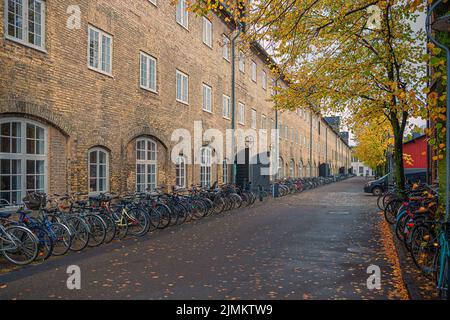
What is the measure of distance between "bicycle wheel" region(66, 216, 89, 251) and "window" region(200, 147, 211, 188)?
1107 cm

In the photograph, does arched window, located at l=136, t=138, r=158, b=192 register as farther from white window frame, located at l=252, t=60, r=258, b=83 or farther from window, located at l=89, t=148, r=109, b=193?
white window frame, located at l=252, t=60, r=258, b=83

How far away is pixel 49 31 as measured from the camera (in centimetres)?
1009

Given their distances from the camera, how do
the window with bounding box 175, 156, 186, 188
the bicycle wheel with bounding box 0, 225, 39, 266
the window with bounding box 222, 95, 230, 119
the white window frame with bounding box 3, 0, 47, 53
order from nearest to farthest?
1. the bicycle wheel with bounding box 0, 225, 39, 266
2. the white window frame with bounding box 3, 0, 47, 53
3. the window with bounding box 175, 156, 186, 188
4. the window with bounding box 222, 95, 230, 119

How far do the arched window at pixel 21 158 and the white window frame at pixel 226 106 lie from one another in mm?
13427

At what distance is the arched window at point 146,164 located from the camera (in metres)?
14.2

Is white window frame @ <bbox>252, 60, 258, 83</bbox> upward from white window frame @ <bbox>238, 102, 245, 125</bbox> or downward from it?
upward

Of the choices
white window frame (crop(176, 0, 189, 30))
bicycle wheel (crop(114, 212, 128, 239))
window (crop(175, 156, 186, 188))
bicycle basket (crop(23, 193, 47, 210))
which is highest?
white window frame (crop(176, 0, 189, 30))

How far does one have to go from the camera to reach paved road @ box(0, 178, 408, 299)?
18.2 ft

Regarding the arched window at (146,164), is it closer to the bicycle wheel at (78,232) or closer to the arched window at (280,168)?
the bicycle wheel at (78,232)

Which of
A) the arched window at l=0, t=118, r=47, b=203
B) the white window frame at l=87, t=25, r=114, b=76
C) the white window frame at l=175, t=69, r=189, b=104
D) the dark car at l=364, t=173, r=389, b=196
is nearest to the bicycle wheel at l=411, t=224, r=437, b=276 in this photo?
the arched window at l=0, t=118, r=47, b=203

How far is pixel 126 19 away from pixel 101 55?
188 cm

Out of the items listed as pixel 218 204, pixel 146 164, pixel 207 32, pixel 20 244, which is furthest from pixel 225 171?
pixel 20 244

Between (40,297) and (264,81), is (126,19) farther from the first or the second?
(264,81)

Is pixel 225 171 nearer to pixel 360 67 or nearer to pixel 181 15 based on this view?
pixel 181 15
